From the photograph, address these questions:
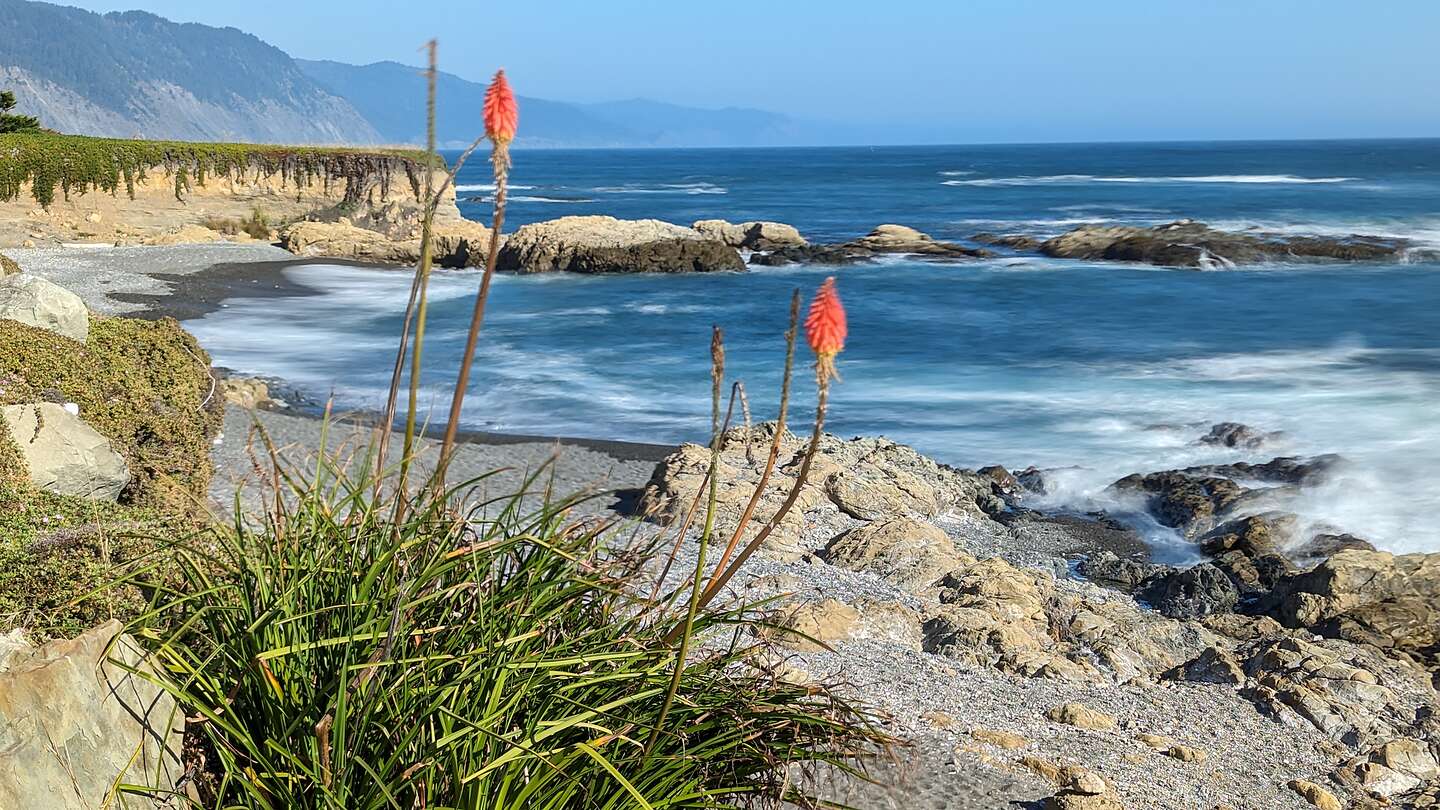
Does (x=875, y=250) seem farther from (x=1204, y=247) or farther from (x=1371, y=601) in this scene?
(x=1371, y=601)

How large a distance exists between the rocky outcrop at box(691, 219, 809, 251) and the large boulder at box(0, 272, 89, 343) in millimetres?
34975

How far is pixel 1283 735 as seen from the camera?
667 centimetres

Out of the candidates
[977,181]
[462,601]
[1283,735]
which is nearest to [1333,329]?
[1283,735]

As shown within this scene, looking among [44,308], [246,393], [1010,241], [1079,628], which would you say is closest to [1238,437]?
[1079,628]

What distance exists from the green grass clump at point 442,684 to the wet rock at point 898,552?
527 cm

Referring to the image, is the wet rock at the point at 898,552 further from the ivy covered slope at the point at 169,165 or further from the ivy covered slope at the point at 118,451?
the ivy covered slope at the point at 169,165

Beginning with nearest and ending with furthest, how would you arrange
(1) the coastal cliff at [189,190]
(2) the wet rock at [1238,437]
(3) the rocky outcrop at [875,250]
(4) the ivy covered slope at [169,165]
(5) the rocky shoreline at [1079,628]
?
(5) the rocky shoreline at [1079,628]
(2) the wet rock at [1238,437]
(4) the ivy covered slope at [169,165]
(1) the coastal cliff at [189,190]
(3) the rocky outcrop at [875,250]

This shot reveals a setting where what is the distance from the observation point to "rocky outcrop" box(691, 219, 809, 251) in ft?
148

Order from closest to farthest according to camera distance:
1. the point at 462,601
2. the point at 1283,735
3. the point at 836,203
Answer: the point at 462,601
the point at 1283,735
the point at 836,203

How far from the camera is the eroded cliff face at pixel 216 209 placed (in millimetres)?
33531

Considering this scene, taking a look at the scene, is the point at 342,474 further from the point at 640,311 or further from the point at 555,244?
the point at 555,244

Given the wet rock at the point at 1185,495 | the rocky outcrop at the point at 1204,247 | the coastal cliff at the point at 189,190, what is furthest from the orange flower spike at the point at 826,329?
the rocky outcrop at the point at 1204,247

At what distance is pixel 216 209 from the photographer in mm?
38281

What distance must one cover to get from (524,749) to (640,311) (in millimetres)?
28213
